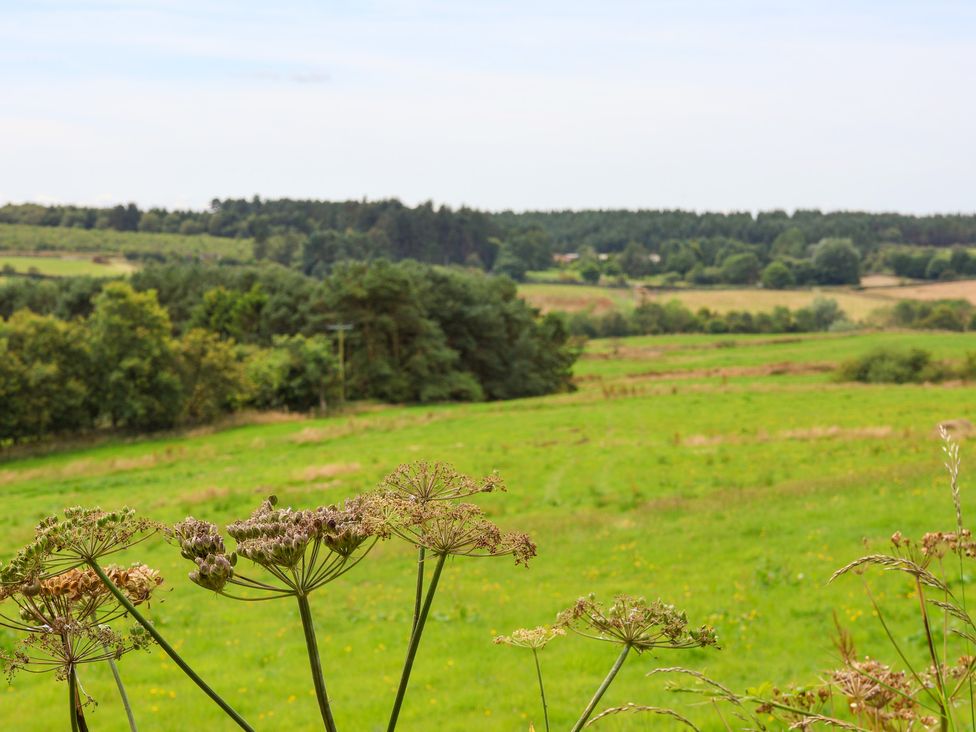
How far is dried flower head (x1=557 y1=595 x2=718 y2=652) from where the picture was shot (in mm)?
2105

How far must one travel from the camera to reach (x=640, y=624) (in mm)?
2172

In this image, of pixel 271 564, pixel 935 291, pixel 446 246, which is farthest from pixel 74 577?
pixel 446 246

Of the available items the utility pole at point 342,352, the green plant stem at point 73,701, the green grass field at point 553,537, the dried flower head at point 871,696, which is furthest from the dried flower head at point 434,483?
the utility pole at point 342,352

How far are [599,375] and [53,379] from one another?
4843 cm

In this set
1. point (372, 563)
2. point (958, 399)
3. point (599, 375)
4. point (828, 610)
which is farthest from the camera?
point (599, 375)

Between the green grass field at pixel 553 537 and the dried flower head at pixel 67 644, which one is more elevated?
the dried flower head at pixel 67 644

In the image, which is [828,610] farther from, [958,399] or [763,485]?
[958,399]

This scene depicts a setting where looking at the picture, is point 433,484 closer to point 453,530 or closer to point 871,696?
point 453,530

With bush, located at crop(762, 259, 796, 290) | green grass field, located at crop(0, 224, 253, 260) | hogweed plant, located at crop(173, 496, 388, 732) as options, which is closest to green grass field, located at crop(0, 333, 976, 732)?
hogweed plant, located at crop(173, 496, 388, 732)

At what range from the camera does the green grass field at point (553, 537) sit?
1216 centimetres

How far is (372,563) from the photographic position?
2281cm

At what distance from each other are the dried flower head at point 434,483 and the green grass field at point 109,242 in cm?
14397

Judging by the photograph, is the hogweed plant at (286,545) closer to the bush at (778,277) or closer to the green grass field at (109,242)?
the green grass field at (109,242)

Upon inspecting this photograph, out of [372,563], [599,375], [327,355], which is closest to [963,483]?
[372,563]
